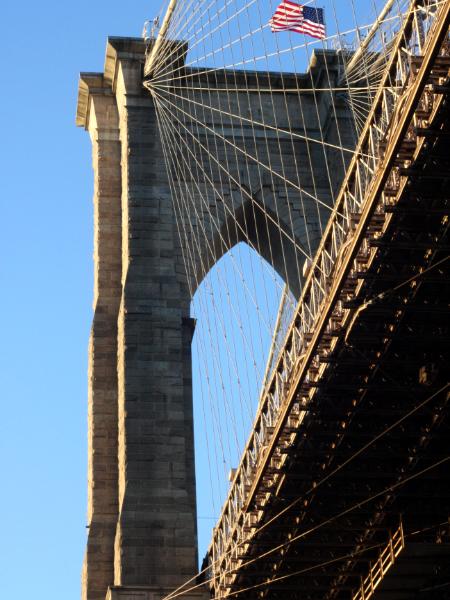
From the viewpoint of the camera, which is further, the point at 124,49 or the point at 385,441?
the point at 124,49

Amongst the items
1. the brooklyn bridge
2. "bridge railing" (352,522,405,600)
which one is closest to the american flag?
the brooklyn bridge

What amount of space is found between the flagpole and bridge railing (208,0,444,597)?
14.6 metres

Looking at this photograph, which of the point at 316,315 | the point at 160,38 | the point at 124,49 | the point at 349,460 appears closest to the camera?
the point at 316,315

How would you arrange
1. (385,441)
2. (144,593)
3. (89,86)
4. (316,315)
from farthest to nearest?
(89,86) < (144,593) < (385,441) < (316,315)

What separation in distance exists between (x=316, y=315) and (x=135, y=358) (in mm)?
13174

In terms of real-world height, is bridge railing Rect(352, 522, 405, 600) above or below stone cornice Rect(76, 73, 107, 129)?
below

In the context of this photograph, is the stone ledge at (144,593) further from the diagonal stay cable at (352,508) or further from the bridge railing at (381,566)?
the bridge railing at (381,566)

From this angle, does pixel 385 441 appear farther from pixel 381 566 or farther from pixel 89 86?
pixel 89 86

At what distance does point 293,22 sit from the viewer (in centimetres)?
4597

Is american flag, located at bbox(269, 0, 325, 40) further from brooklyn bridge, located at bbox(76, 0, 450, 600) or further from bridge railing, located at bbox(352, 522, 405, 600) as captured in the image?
bridge railing, located at bbox(352, 522, 405, 600)

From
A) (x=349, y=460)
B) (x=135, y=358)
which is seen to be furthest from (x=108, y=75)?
(x=349, y=460)

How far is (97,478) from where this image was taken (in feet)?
146

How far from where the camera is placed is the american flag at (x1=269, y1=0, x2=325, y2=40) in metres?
45.7

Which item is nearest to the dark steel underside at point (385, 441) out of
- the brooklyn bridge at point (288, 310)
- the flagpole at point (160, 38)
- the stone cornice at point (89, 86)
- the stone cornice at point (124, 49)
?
the brooklyn bridge at point (288, 310)
